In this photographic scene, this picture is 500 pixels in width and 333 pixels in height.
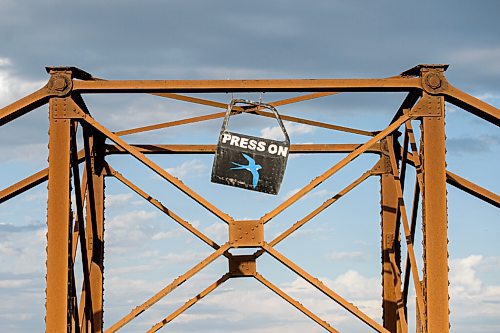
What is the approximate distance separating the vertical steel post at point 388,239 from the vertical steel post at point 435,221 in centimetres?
630

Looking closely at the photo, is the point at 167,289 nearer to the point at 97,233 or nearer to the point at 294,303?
the point at 294,303

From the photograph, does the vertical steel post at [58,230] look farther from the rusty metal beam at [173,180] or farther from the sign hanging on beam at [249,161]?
the sign hanging on beam at [249,161]

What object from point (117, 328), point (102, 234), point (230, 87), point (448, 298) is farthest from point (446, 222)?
point (102, 234)

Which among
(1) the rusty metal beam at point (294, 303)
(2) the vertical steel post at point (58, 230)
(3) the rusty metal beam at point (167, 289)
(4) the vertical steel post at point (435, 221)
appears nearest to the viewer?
(2) the vertical steel post at point (58, 230)

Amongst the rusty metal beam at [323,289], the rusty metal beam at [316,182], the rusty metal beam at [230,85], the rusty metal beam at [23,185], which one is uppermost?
the rusty metal beam at [230,85]

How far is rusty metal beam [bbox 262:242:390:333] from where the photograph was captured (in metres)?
24.3

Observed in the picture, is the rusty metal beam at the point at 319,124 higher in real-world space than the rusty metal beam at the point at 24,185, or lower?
higher

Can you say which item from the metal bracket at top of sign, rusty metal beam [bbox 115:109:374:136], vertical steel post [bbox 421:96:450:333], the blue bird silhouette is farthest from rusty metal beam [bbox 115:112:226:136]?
vertical steel post [bbox 421:96:450:333]

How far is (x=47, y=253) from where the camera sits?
24.0m

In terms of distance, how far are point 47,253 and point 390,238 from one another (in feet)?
34.5

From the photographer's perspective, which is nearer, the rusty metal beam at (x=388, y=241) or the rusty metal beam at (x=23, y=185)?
the rusty metal beam at (x=23, y=185)

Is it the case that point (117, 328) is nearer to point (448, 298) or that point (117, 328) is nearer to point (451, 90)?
point (448, 298)

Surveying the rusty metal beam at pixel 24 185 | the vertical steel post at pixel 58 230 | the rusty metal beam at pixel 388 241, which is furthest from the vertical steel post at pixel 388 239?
the vertical steel post at pixel 58 230

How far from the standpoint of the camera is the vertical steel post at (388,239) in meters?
30.9
